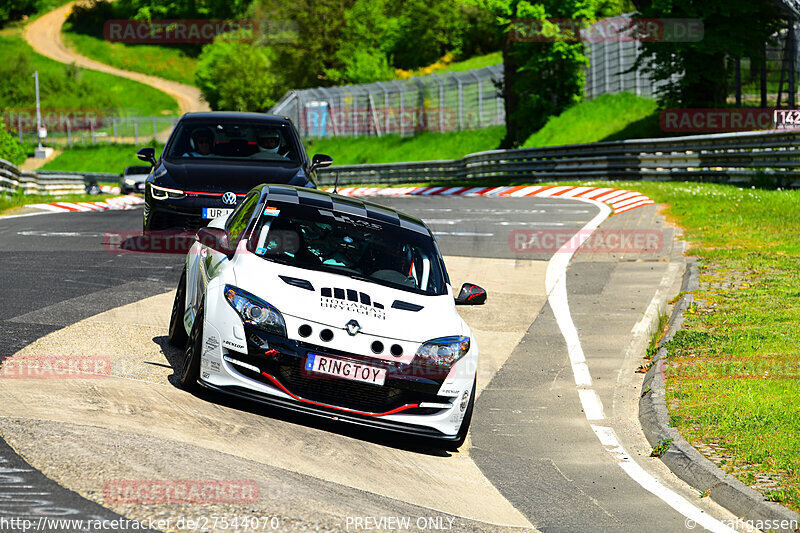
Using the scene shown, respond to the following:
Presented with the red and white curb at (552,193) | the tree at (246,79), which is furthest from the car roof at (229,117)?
the tree at (246,79)

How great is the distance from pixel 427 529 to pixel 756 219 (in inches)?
584

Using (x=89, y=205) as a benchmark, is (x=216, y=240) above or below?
above

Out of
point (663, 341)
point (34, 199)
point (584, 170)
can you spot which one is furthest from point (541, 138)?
point (663, 341)

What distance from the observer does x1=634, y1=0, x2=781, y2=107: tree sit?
31.6 m

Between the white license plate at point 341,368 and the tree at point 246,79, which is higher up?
the tree at point 246,79

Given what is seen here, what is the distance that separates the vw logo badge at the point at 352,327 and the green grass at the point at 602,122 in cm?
3180

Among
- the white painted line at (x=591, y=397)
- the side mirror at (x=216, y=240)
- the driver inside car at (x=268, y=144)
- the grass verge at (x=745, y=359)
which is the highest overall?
the driver inside car at (x=268, y=144)

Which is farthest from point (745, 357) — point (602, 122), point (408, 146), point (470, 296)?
point (408, 146)

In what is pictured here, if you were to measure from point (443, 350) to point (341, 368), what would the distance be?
0.75 meters

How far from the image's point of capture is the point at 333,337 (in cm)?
704

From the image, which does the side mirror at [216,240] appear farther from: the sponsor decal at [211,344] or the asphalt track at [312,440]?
the asphalt track at [312,440]

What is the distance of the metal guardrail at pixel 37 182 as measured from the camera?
102 feet

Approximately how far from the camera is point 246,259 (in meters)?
7.72

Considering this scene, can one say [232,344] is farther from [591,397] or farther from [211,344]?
[591,397]
